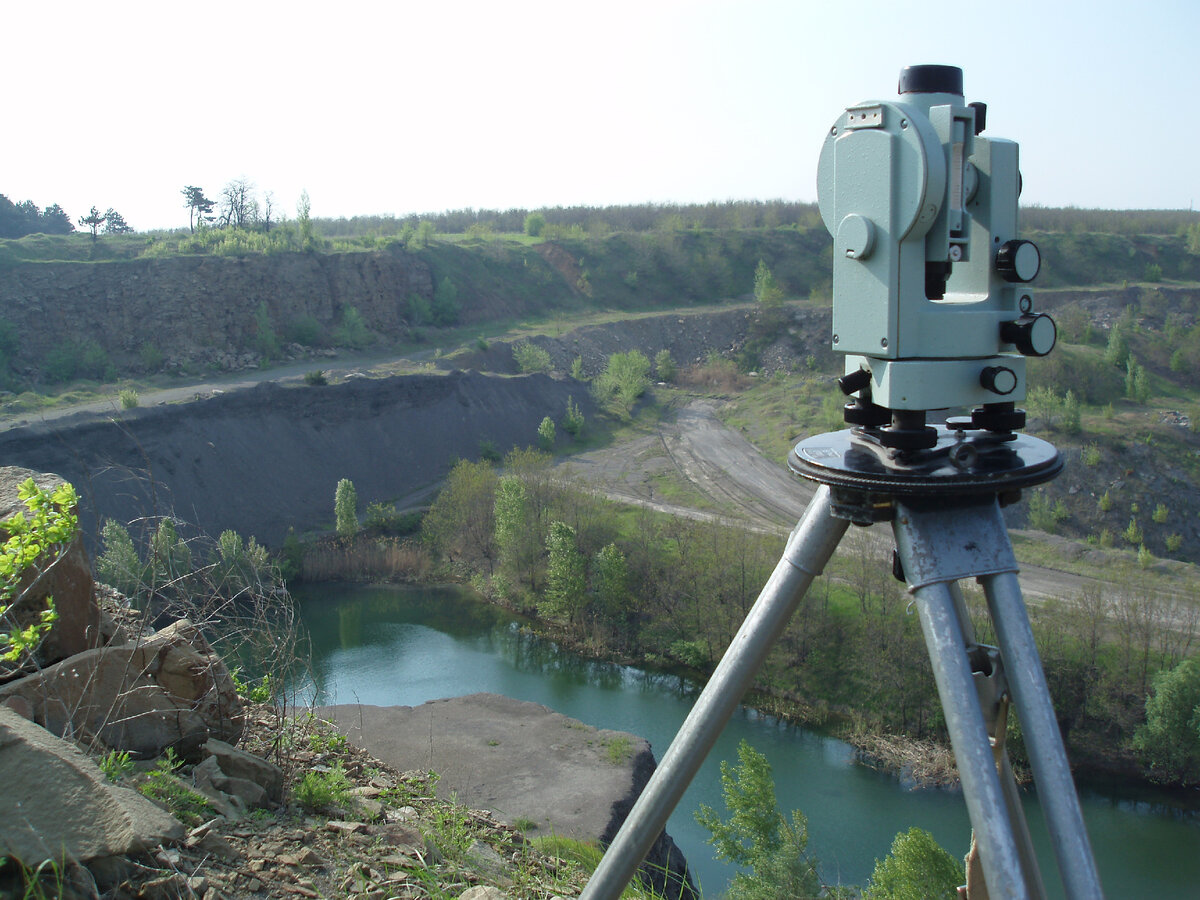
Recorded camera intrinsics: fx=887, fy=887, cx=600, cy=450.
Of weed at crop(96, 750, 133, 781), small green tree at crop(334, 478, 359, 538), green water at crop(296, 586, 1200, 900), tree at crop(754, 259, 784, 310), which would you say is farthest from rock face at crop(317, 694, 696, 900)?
tree at crop(754, 259, 784, 310)

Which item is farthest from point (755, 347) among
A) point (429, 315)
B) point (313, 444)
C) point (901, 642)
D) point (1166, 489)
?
point (901, 642)

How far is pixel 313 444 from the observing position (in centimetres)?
3553

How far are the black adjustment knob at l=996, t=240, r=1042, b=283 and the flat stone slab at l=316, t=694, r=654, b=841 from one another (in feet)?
41.8

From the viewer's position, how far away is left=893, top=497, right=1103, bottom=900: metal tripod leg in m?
2.18

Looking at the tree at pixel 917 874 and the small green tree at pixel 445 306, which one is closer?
the tree at pixel 917 874

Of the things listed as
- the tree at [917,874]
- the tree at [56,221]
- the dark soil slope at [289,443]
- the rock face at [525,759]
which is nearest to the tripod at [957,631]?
the tree at [917,874]

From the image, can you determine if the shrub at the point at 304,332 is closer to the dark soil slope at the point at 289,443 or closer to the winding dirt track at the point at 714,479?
the dark soil slope at the point at 289,443

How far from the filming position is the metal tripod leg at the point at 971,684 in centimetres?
218

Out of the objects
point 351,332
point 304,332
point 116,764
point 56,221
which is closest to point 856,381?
point 116,764

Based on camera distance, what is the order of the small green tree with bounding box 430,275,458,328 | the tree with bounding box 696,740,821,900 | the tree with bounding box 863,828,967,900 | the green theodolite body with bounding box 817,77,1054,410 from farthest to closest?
the small green tree with bounding box 430,275,458,328 → the tree with bounding box 696,740,821,900 → the tree with bounding box 863,828,967,900 → the green theodolite body with bounding box 817,77,1054,410

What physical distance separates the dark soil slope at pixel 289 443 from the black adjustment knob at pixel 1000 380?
28.1m

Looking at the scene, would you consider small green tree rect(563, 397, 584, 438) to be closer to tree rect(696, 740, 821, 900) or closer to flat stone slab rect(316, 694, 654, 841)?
flat stone slab rect(316, 694, 654, 841)

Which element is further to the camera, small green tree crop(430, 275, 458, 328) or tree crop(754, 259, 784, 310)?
tree crop(754, 259, 784, 310)

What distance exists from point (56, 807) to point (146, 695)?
69.3 inches
